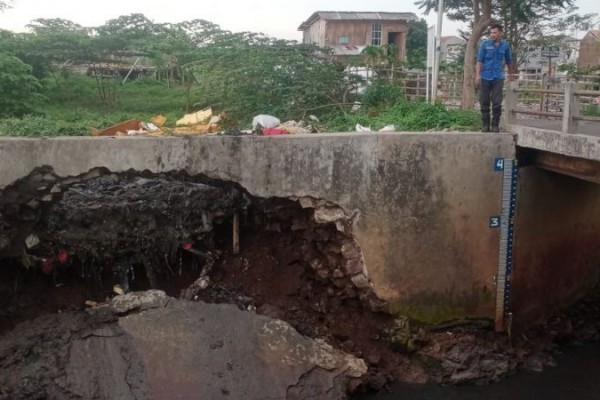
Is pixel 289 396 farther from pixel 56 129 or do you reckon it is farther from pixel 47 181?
pixel 56 129

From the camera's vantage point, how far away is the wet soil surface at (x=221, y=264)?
738 cm

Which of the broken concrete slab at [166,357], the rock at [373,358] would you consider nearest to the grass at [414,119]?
the rock at [373,358]

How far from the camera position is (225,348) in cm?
682

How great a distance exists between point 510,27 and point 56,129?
63.0ft

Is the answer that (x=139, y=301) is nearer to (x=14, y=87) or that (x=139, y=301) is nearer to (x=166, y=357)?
(x=166, y=357)

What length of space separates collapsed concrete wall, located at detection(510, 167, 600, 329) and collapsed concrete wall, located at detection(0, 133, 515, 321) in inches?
18.9

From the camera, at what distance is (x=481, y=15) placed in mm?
12891

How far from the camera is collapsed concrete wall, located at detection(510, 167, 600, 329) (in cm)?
840

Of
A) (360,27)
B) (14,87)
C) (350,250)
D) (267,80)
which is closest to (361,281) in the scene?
(350,250)

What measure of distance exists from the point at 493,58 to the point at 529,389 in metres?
4.19

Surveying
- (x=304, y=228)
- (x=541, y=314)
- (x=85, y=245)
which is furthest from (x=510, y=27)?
(x=85, y=245)

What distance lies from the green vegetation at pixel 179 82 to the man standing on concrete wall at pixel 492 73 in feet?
1.93

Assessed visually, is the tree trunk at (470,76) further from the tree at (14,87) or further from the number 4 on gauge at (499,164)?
the tree at (14,87)

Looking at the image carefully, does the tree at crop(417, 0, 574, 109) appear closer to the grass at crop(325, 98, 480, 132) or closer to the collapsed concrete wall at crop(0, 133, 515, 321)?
the grass at crop(325, 98, 480, 132)
